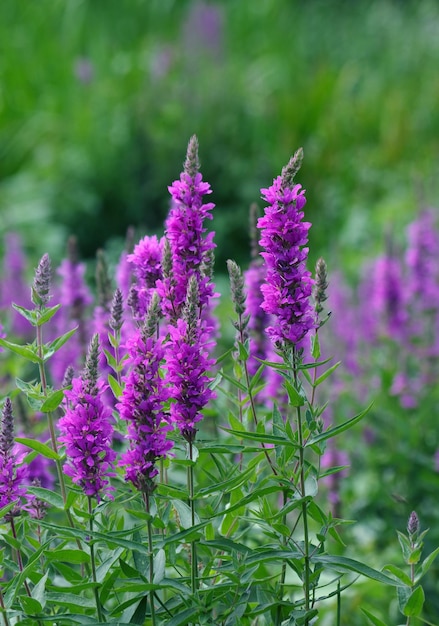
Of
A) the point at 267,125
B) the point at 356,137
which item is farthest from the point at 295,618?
the point at 356,137

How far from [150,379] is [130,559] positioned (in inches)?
27.2

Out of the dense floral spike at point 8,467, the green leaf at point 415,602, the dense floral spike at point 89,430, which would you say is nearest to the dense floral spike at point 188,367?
the dense floral spike at point 89,430

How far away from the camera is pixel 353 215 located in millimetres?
8992

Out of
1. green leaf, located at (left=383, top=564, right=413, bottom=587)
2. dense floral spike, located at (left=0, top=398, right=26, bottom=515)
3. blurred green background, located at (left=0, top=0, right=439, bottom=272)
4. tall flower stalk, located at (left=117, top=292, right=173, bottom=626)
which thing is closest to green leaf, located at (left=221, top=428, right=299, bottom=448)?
tall flower stalk, located at (left=117, top=292, right=173, bottom=626)

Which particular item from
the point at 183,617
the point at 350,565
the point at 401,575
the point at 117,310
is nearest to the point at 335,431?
the point at 350,565

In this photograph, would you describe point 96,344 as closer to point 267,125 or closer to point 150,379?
point 150,379

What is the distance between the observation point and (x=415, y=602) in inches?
81.2

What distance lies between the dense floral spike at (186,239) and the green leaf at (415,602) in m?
0.81

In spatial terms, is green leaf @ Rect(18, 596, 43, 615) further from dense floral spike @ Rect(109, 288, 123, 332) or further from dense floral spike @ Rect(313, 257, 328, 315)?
dense floral spike @ Rect(313, 257, 328, 315)

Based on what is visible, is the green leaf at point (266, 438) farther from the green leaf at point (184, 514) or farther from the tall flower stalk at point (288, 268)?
the green leaf at point (184, 514)

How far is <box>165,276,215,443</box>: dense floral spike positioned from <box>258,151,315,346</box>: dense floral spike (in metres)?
0.19

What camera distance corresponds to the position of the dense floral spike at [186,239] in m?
2.05

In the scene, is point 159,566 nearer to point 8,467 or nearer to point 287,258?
Result: point 8,467

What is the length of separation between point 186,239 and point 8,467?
654 mm
